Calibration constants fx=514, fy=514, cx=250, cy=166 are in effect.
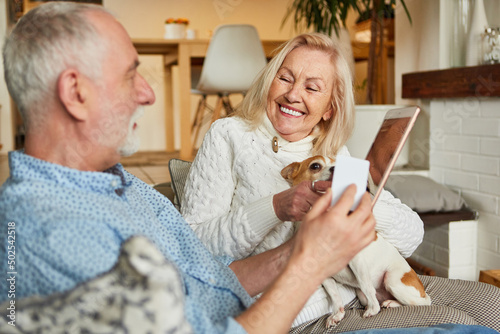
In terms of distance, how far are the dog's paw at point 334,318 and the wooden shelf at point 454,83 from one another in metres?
1.41

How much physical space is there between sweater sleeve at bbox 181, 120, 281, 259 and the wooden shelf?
1369mm

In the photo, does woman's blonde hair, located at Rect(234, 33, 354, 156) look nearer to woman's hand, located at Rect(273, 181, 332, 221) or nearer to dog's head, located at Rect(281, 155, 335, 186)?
dog's head, located at Rect(281, 155, 335, 186)

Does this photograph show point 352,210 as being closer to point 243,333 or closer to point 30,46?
point 243,333

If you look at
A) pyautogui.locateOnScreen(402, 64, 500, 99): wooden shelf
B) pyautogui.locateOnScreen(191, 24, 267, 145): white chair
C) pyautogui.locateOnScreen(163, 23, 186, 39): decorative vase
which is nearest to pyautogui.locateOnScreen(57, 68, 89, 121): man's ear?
pyautogui.locateOnScreen(402, 64, 500, 99): wooden shelf

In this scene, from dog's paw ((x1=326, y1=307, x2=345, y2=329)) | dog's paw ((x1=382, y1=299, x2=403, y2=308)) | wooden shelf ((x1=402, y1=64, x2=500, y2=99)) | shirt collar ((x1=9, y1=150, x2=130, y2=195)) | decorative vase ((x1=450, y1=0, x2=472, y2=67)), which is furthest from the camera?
decorative vase ((x1=450, y1=0, x2=472, y2=67))

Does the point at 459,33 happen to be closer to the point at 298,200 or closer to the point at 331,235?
the point at 298,200

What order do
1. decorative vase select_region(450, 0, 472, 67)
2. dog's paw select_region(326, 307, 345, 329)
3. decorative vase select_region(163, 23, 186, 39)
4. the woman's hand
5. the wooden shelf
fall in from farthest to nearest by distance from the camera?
decorative vase select_region(163, 23, 186, 39) < decorative vase select_region(450, 0, 472, 67) < the wooden shelf < dog's paw select_region(326, 307, 345, 329) < the woman's hand

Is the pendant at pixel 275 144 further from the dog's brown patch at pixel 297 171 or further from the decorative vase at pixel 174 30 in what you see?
the decorative vase at pixel 174 30

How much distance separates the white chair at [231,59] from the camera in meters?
3.59

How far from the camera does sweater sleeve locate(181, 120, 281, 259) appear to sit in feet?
3.68

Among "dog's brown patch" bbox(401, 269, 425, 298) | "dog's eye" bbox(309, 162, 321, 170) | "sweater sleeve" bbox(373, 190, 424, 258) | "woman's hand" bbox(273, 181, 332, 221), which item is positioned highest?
"dog's eye" bbox(309, 162, 321, 170)

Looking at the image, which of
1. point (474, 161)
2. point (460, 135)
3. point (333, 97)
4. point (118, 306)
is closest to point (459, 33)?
point (460, 135)

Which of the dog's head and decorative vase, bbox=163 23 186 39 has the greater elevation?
decorative vase, bbox=163 23 186 39

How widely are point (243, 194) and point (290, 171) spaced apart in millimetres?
132
